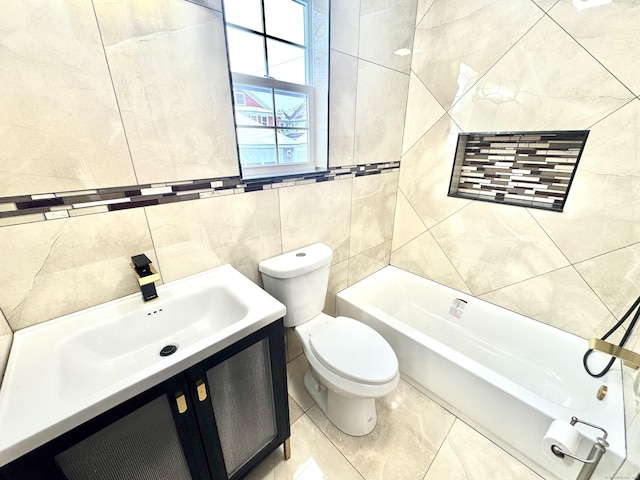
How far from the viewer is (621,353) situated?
2.52ft

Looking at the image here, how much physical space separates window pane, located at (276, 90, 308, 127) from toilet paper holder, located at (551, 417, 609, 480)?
1.79 metres

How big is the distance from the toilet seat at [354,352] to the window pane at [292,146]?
959 millimetres

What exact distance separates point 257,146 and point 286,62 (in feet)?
1.54

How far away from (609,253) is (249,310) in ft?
5.90

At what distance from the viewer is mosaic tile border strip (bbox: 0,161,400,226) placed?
756 millimetres

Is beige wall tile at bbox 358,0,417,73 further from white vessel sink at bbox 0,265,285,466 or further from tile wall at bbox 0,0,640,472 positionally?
white vessel sink at bbox 0,265,285,466

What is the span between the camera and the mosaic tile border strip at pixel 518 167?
1.46m

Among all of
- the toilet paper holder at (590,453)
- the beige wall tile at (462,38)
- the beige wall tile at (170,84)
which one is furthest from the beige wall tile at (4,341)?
the beige wall tile at (462,38)

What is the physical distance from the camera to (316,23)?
134 centimetres

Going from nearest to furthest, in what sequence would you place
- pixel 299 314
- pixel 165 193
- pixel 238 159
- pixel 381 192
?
pixel 165 193 → pixel 238 159 → pixel 299 314 → pixel 381 192

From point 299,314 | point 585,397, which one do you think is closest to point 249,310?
point 299,314

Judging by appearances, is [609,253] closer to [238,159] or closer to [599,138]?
[599,138]

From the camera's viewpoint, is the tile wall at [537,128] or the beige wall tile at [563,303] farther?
the beige wall tile at [563,303]

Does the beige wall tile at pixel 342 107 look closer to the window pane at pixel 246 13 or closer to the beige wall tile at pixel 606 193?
the window pane at pixel 246 13
